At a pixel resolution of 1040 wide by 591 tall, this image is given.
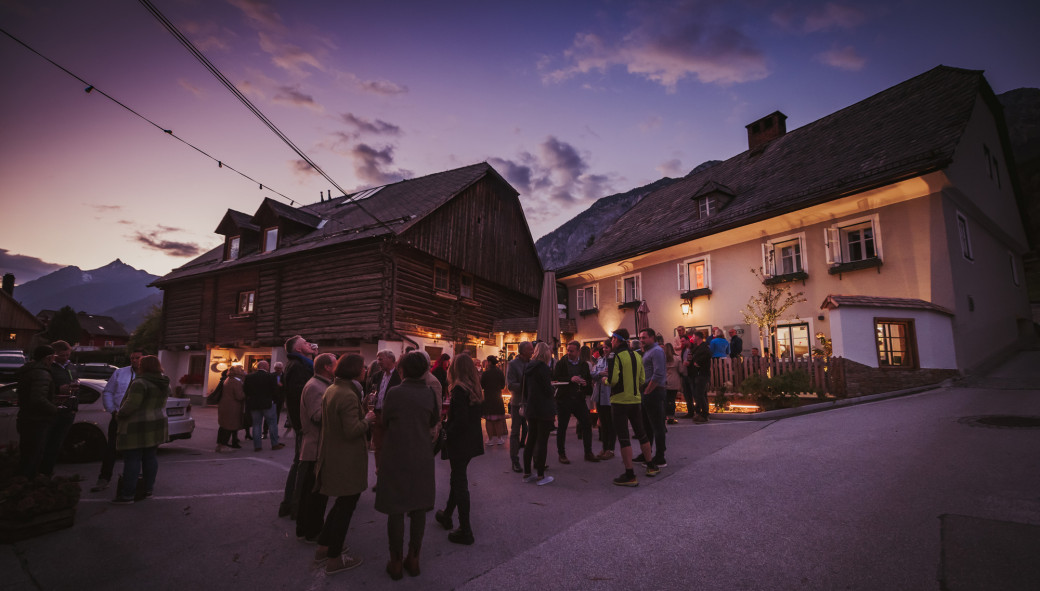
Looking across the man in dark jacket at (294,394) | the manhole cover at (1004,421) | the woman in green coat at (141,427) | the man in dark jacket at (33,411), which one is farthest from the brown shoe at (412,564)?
the manhole cover at (1004,421)

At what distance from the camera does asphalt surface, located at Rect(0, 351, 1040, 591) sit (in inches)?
132

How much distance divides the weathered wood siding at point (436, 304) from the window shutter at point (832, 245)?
14.1 meters

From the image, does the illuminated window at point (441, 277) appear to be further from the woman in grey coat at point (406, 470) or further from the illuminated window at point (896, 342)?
the woman in grey coat at point (406, 470)

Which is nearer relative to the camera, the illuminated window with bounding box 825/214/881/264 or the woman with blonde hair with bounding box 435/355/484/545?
the woman with blonde hair with bounding box 435/355/484/545

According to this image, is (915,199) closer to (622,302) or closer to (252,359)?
(622,302)

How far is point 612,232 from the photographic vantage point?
24703 millimetres

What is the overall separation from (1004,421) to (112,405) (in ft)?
45.2

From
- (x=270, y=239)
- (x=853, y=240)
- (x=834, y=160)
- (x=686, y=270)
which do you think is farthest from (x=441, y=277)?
(x=834, y=160)

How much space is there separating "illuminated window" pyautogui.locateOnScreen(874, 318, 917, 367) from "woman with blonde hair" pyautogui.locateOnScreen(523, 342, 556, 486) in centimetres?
1092

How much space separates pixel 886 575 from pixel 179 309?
1176 inches

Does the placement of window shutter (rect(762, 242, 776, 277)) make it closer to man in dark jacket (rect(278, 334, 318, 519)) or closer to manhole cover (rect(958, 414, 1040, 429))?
manhole cover (rect(958, 414, 1040, 429))

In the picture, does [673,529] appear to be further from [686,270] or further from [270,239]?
[270,239]

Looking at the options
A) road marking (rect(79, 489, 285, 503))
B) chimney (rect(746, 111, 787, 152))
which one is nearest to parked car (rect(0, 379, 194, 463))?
road marking (rect(79, 489, 285, 503))

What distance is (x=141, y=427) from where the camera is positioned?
561cm
